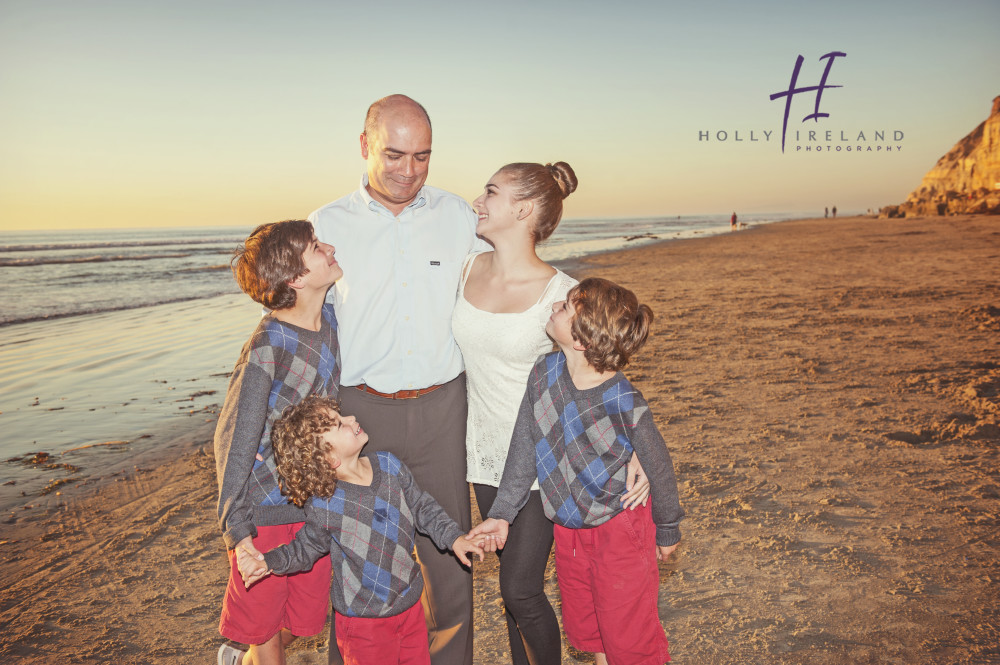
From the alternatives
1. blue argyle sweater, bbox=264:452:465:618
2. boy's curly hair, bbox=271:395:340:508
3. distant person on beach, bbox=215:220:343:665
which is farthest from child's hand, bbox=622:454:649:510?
distant person on beach, bbox=215:220:343:665

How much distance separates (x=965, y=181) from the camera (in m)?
59.9

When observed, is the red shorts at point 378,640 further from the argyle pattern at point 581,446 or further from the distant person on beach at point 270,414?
the argyle pattern at point 581,446

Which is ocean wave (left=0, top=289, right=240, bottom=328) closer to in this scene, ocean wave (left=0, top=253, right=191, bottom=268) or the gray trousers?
the gray trousers

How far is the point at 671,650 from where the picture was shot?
322 cm

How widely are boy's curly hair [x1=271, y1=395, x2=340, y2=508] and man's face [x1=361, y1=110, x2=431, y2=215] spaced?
1244 millimetres

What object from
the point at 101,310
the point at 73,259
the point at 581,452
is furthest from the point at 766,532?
the point at 73,259

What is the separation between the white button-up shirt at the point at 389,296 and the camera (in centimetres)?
304

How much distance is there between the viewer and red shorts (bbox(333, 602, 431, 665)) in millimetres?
2441

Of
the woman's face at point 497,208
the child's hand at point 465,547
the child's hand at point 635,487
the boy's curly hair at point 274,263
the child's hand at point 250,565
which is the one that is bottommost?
the child's hand at point 465,547

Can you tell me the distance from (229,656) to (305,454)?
1.29 metres

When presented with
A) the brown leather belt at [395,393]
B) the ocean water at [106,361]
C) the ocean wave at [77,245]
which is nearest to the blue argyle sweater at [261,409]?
the brown leather belt at [395,393]

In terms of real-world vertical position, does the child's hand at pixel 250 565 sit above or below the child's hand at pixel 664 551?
above

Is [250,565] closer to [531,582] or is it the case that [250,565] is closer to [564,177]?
[531,582]

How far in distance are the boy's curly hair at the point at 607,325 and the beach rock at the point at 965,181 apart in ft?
169
